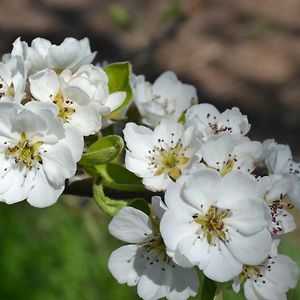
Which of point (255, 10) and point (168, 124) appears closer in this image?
point (168, 124)

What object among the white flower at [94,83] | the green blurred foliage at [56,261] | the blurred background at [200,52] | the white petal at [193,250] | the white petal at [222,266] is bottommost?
the blurred background at [200,52]

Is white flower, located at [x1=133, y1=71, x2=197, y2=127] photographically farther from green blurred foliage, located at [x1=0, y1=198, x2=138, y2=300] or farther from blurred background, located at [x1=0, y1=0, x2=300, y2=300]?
blurred background, located at [x1=0, y1=0, x2=300, y2=300]

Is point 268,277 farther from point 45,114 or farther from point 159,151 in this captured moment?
point 45,114

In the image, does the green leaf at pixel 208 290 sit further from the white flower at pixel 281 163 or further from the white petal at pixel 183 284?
the white flower at pixel 281 163

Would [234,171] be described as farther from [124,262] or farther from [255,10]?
[255,10]

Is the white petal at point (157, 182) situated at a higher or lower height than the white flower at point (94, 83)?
lower

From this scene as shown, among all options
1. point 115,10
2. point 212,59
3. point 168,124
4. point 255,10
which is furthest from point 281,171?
point 255,10

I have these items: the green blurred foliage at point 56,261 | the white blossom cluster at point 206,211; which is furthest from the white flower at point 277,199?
the green blurred foliage at point 56,261
